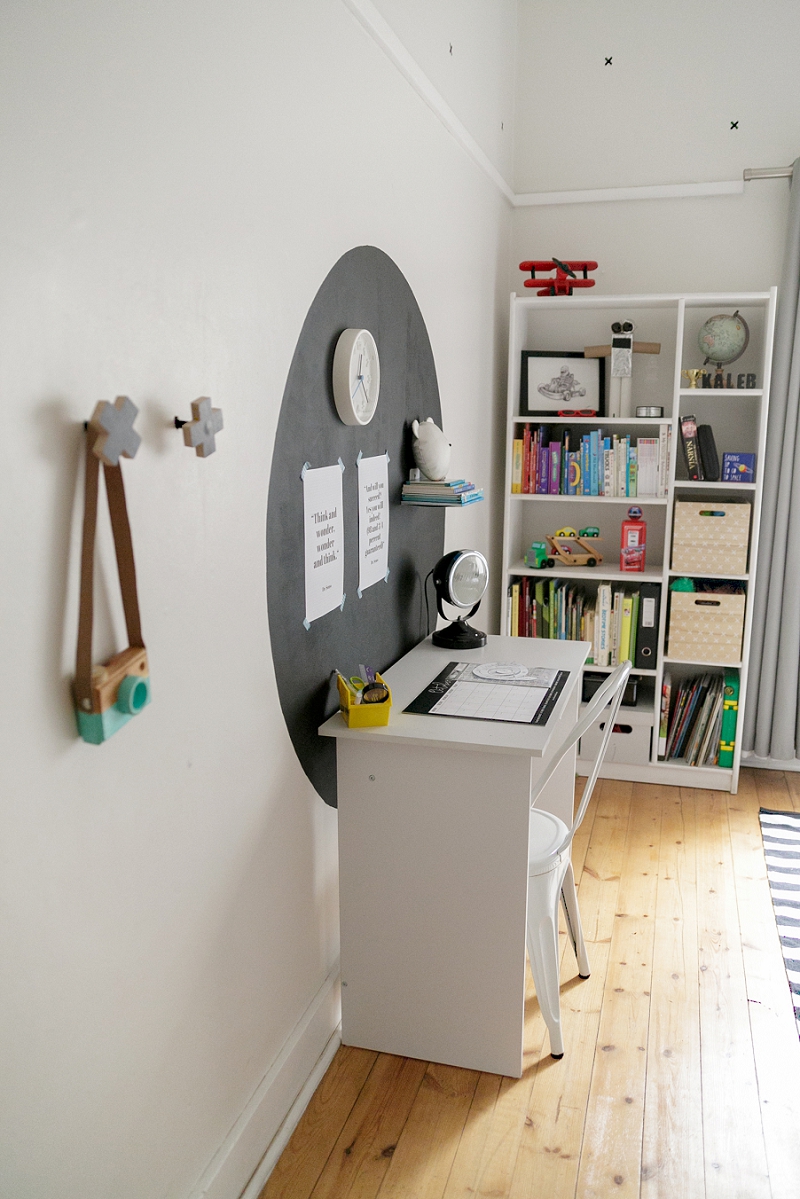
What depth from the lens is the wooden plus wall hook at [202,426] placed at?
1.29 metres

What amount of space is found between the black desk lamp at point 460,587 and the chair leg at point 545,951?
0.75 meters

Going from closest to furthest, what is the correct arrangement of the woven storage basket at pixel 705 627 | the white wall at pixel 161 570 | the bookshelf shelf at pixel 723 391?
the white wall at pixel 161 570, the bookshelf shelf at pixel 723 391, the woven storage basket at pixel 705 627

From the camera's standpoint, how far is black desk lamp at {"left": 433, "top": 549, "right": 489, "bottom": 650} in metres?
2.54

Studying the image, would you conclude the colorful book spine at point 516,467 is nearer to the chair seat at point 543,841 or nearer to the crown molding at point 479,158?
the crown molding at point 479,158

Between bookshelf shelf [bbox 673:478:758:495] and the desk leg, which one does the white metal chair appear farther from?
bookshelf shelf [bbox 673:478:758:495]

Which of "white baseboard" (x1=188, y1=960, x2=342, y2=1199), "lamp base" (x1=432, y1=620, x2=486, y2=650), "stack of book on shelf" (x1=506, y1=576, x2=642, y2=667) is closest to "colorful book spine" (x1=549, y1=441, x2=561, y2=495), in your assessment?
"stack of book on shelf" (x1=506, y1=576, x2=642, y2=667)

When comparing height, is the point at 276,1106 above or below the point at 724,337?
below

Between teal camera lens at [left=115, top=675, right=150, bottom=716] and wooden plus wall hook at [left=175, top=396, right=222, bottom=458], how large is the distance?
347 millimetres

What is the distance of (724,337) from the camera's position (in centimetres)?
333

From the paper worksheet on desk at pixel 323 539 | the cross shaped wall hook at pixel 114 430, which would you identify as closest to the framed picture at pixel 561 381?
the paper worksheet on desk at pixel 323 539

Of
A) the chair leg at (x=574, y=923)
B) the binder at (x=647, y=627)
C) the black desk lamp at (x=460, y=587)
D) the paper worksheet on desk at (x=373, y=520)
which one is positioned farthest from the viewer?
the binder at (x=647, y=627)

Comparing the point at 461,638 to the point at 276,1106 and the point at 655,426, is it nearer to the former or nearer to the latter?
the point at 276,1106

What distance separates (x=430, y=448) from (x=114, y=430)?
1.44 metres

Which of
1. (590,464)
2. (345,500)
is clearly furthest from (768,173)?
(345,500)
